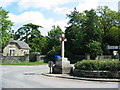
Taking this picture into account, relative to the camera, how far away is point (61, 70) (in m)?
17.5

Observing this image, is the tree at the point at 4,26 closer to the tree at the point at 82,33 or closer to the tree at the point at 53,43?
the tree at the point at 53,43

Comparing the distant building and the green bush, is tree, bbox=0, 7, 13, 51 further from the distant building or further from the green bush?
the green bush

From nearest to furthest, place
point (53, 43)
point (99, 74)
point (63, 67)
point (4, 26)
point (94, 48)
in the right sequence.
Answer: point (99, 74) → point (63, 67) → point (94, 48) → point (4, 26) → point (53, 43)

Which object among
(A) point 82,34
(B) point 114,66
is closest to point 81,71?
(B) point 114,66

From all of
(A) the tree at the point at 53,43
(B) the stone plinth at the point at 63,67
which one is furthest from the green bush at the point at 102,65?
(A) the tree at the point at 53,43

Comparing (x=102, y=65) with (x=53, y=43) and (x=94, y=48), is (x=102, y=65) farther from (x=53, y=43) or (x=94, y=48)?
(x=53, y=43)

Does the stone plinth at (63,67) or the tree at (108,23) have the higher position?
the tree at (108,23)

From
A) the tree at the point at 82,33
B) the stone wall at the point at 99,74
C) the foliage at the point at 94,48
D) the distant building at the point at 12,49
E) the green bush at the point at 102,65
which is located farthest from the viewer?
the distant building at the point at 12,49

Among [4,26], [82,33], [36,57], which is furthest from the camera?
[4,26]

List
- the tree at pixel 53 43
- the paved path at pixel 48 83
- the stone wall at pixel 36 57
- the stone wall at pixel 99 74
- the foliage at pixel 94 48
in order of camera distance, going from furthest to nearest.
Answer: the tree at pixel 53 43 → the stone wall at pixel 36 57 → the foliage at pixel 94 48 → the stone wall at pixel 99 74 → the paved path at pixel 48 83

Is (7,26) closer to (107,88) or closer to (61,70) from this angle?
(61,70)

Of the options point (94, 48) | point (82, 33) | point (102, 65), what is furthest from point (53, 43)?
point (102, 65)

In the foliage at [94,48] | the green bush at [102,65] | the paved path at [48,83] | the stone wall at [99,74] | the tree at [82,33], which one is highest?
the tree at [82,33]

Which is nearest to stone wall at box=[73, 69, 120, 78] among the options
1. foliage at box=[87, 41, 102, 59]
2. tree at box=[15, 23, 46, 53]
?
foliage at box=[87, 41, 102, 59]
